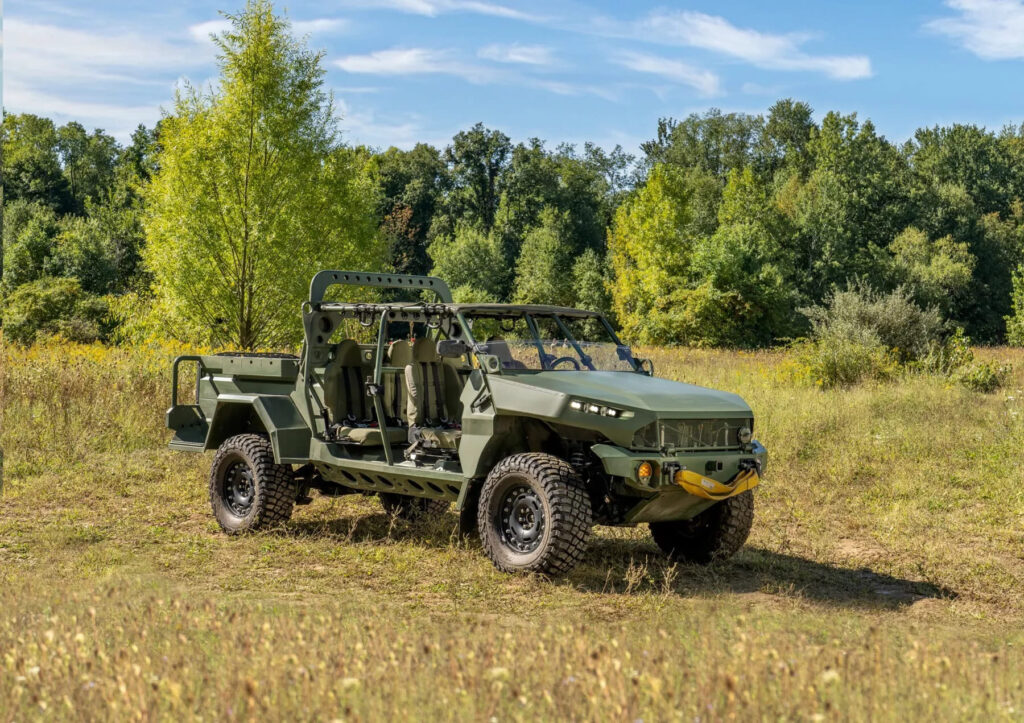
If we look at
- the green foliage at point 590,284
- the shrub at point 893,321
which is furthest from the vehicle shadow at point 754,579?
the green foliage at point 590,284

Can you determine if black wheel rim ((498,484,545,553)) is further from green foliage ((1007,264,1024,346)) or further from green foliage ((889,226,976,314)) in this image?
green foliage ((889,226,976,314))

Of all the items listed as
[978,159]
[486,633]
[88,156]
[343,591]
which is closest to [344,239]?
[343,591]

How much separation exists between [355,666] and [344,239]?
1795 cm

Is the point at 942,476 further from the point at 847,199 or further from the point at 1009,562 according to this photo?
the point at 847,199

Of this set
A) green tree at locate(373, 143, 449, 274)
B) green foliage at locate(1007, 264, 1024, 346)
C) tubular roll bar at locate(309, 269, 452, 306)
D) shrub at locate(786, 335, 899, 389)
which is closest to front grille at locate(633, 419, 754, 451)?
tubular roll bar at locate(309, 269, 452, 306)

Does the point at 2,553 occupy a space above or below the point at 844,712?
below

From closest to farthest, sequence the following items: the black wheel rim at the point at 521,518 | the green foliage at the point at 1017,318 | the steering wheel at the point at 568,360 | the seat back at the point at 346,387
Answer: the black wheel rim at the point at 521,518 → the steering wheel at the point at 568,360 → the seat back at the point at 346,387 → the green foliage at the point at 1017,318

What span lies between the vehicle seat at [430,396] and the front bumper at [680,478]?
5.49 ft

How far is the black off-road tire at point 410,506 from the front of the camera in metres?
10.7

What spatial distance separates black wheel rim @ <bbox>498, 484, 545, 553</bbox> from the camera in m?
7.80

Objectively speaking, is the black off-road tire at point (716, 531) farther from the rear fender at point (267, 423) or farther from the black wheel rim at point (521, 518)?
the rear fender at point (267, 423)

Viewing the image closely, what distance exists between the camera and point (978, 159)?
67250mm

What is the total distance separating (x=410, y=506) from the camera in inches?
424

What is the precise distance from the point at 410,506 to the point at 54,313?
3008 centimetres
